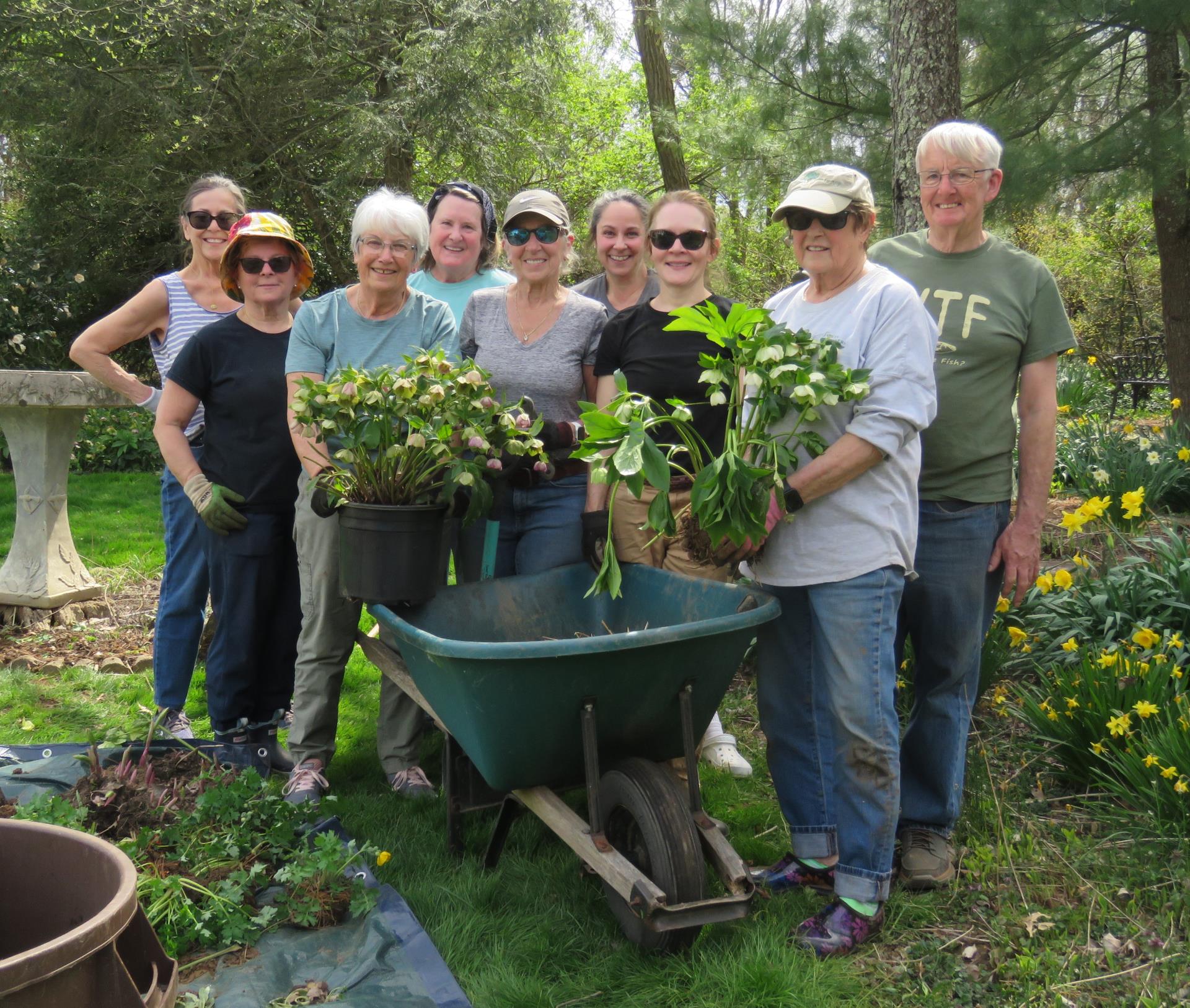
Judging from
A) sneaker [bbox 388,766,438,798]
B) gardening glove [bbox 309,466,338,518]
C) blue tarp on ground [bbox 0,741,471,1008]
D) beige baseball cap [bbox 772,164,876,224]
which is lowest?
sneaker [bbox 388,766,438,798]

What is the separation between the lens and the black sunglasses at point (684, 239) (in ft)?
10.4

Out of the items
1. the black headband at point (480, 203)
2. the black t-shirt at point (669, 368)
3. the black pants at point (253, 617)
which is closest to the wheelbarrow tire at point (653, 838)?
the black t-shirt at point (669, 368)

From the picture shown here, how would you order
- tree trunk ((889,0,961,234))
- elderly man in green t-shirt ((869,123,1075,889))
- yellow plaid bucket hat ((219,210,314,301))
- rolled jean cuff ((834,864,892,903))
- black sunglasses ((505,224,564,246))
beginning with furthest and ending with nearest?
tree trunk ((889,0,961,234)) → yellow plaid bucket hat ((219,210,314,301)) → black sunglasses ((505,224,564,246)) → elderly man in green t-shirt ((869,123,1075,889)) → rolled jean cuff ((834,864,892,903))

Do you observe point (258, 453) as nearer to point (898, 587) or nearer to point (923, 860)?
point (898, 587)

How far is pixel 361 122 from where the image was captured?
9781 millimetres

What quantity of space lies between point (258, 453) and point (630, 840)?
5.91 feet

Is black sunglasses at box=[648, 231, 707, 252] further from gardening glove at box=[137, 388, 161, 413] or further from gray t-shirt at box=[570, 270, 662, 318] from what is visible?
gardening glove at box=[137, 388, 161, 413]

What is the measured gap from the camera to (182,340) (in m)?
3.92

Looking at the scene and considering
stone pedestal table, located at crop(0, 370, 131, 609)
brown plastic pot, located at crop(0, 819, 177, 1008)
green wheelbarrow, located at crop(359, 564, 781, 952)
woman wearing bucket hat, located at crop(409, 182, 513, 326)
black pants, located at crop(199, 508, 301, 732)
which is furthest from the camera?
stone pedestal table, located at crop(0, 370, 131, 609)

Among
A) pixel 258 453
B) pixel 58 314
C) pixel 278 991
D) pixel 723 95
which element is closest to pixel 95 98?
pixel 58 314

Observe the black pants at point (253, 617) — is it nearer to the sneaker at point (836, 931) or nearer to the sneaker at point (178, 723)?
the sneaker at point (178, 723)

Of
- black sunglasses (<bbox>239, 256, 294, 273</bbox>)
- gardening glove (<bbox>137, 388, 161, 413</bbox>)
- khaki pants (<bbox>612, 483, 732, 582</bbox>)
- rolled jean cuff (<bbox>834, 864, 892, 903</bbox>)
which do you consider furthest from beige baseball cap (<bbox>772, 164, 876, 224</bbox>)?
gardening glove (<bbox>137, 388, 161, 413</bbox>)

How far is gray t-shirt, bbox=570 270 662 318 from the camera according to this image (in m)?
3.77

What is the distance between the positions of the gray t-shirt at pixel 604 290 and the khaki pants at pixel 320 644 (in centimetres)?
118
